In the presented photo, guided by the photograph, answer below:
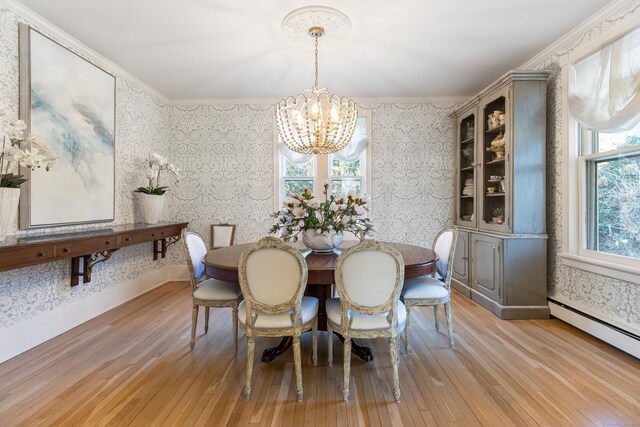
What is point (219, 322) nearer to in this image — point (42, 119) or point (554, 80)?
point (42, 119)

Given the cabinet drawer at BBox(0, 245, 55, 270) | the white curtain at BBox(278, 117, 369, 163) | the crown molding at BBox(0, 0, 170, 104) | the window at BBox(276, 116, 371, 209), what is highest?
the crown molding at BBox(0, 0, 170, 104)

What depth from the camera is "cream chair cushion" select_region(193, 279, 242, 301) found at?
2.42 meters

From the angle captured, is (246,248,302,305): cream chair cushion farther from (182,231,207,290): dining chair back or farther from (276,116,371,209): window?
(276,116,371,209): window

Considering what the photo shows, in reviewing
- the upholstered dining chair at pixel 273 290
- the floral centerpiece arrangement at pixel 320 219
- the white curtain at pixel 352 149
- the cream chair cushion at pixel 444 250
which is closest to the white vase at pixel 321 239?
the floral centerpiece arrangement at pixel 320 219

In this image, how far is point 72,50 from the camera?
9.68 feet

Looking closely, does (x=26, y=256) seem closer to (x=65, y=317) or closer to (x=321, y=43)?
(x=65, y=317)

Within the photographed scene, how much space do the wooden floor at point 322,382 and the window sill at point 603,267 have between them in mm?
582

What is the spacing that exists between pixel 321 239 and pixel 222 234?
8.24ft

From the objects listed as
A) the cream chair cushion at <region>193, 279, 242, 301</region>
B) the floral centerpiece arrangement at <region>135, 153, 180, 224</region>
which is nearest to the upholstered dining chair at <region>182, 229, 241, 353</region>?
the cream chair cushion at <region>193, 279, 242, 301</region>

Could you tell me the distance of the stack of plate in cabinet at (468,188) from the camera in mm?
4047

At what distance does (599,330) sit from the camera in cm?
264

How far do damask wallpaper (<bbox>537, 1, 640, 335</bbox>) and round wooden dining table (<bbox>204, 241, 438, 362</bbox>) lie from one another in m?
1.53

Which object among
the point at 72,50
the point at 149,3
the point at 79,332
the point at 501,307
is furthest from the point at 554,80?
the point at 79,332

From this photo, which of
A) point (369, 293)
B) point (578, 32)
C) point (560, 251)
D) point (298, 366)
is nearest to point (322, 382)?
point (298, 366)
